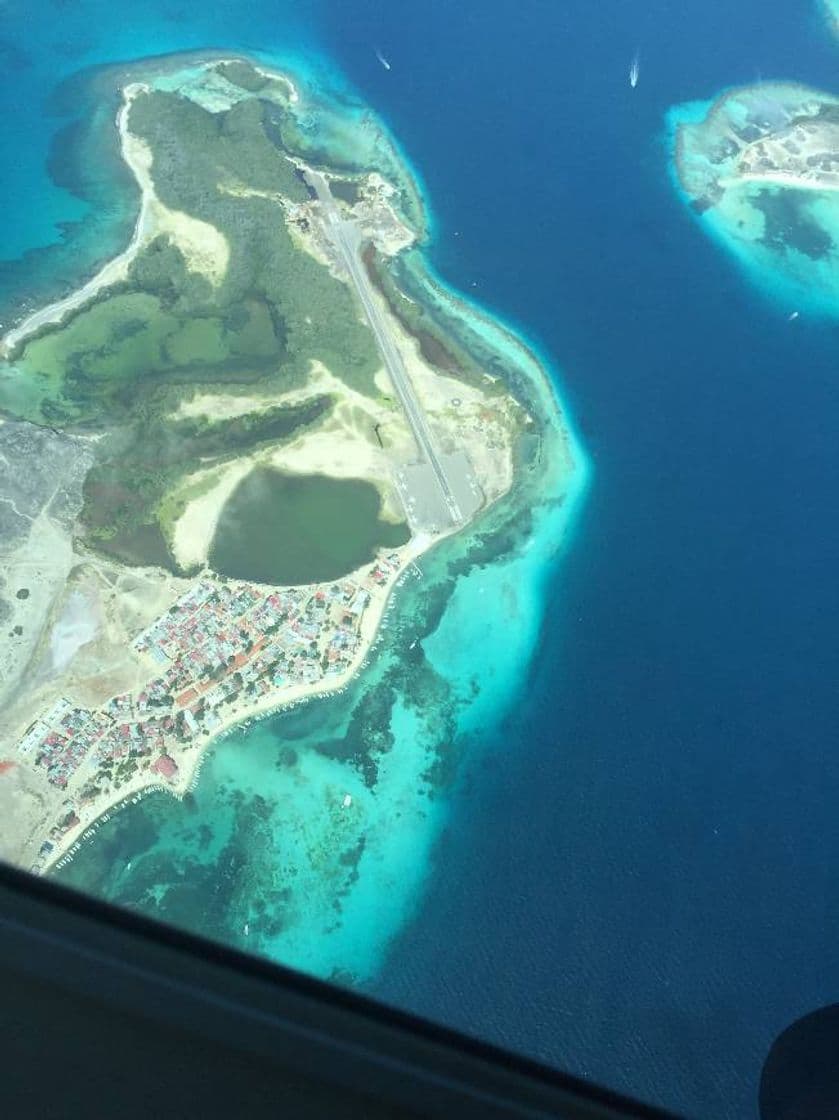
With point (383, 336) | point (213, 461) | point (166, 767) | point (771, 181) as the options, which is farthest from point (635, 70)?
point (166, 767)

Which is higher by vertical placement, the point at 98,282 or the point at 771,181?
the point at 98,282

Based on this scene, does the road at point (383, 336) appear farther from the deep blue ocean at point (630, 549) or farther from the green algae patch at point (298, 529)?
the deep blue ocean at point (630, 549)

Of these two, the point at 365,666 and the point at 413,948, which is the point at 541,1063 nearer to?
the point at 413,948

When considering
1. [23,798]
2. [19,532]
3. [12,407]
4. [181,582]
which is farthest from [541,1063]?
[12,407]

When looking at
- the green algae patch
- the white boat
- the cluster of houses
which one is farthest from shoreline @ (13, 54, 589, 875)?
the white boat

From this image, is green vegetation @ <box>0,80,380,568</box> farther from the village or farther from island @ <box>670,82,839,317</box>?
island @ <box>670,82,839,317</box>

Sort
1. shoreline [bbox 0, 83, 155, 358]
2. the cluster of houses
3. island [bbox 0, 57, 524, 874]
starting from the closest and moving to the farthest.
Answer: the cluster of houses → island [bbox 0, 57, 524, 874] → shoreline [bbox 0, 83, 155, 358]

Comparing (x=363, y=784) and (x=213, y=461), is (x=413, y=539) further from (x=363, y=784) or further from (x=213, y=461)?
(x=363, y=784)

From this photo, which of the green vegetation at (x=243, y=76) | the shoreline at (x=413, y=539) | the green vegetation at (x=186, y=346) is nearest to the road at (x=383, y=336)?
the green vegetation at (x=186, y=346)
